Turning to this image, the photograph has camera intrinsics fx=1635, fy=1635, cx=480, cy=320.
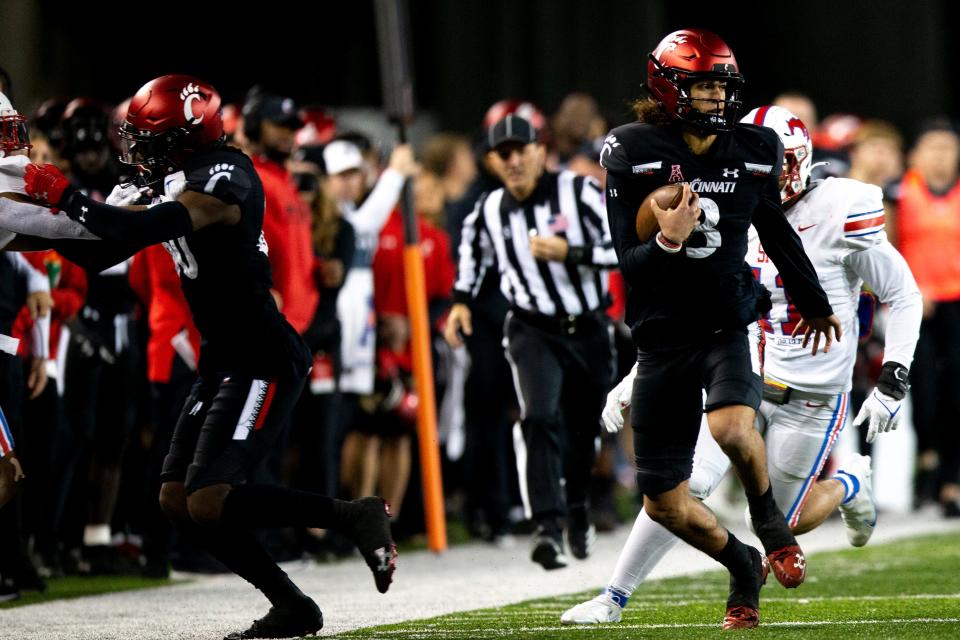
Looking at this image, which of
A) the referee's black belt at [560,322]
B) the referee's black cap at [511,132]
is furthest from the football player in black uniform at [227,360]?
the referee's black cap at [511,132]

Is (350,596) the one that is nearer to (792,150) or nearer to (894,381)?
(894,381)

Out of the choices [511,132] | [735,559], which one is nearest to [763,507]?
[735,559]

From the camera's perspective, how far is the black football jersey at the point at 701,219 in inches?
188

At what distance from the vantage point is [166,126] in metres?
4.76

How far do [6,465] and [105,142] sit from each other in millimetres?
2470

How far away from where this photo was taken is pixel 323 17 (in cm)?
1664

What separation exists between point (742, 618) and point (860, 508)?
3.93 ft

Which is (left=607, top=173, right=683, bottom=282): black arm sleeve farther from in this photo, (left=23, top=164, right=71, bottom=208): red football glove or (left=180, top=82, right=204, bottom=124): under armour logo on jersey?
(left=23, top=164, right=71, bottom=208): red football glove

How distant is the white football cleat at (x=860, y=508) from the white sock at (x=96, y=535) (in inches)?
132

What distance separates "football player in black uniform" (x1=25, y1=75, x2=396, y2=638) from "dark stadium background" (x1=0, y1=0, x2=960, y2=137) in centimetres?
928

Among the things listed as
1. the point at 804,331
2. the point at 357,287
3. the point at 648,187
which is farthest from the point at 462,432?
the point at 648,187

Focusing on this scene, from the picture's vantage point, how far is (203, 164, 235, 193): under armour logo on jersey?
4645 millimetres

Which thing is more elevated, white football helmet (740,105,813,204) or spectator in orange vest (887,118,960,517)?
white football helmet (740,105,813,204)

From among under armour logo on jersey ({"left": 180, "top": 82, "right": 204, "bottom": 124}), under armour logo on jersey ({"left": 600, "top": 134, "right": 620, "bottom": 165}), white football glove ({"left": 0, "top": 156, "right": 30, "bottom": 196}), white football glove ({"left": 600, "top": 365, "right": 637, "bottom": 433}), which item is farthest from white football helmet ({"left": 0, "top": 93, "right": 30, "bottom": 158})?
white football glove ({"left": 600, "top": 365, "right": 637, "bottom": 433})
